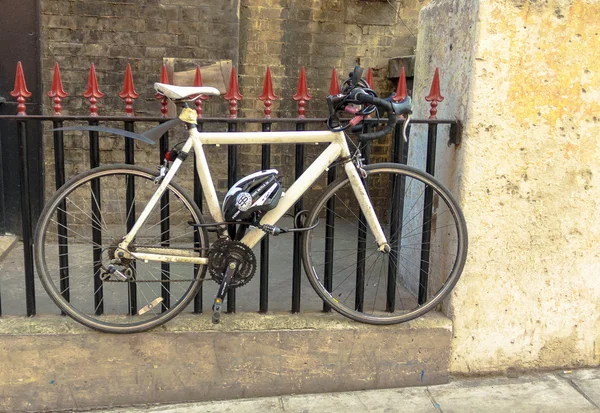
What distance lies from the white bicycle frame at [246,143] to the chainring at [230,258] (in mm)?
48

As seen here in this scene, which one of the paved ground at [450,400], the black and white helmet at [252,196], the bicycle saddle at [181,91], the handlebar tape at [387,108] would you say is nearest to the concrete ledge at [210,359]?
the paved ground at [450,400]

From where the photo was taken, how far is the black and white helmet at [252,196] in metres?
2.67

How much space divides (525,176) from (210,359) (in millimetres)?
1986

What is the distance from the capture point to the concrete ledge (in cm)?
282

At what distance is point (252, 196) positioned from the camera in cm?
268

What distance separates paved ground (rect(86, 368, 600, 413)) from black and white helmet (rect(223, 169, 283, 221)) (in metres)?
1.03

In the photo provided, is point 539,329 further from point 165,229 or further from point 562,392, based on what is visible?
point 165,229

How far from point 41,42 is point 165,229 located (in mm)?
4060

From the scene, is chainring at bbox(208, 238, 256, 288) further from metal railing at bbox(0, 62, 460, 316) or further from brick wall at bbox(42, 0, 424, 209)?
brick wall at bbox(42, 0, 424, 209)

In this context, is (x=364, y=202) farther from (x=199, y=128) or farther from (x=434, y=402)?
(x=434, y=402)

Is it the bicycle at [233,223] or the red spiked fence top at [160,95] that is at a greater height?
the red spiked fence top at [160,95]

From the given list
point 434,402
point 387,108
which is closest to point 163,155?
point 387,108

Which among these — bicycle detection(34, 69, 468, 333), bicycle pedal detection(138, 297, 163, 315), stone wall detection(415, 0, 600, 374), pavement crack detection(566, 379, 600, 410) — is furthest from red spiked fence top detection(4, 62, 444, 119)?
pavement crack detection(566, 379, 600, 410)

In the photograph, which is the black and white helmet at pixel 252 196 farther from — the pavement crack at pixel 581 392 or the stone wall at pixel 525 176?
the pavement crack at pixel 581 392
